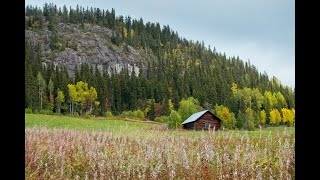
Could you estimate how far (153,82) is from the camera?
8838 centimetres

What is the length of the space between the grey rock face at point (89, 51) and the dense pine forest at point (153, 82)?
6.56 ft

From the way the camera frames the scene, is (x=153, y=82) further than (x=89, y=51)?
No

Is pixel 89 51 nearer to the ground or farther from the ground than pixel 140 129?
farther from the ground

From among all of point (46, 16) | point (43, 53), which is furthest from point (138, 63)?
point (46, 16)

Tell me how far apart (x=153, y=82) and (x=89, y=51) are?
47.9 metres

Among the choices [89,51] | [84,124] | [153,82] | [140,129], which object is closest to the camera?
[140,129]

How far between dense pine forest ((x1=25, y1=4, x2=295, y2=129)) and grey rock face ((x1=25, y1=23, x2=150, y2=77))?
1998mm

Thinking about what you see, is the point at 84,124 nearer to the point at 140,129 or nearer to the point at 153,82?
the point at 140,129

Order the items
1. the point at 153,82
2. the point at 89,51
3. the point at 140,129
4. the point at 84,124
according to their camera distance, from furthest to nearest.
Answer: the point at 89,51, the point at 153,82, the point at 84,124, the point at 140,129

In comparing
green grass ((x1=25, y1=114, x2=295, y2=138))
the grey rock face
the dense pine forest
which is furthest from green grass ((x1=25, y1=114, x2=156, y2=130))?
the grey rock face

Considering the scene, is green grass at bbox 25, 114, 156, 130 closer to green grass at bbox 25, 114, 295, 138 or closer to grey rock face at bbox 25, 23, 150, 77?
green grass at bbox 25, 114, 295, 138

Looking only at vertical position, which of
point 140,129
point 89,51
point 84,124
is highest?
point 89,51

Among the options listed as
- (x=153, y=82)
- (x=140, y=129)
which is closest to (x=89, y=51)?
(x=153, y=82)

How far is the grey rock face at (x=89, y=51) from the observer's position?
115438 mm
